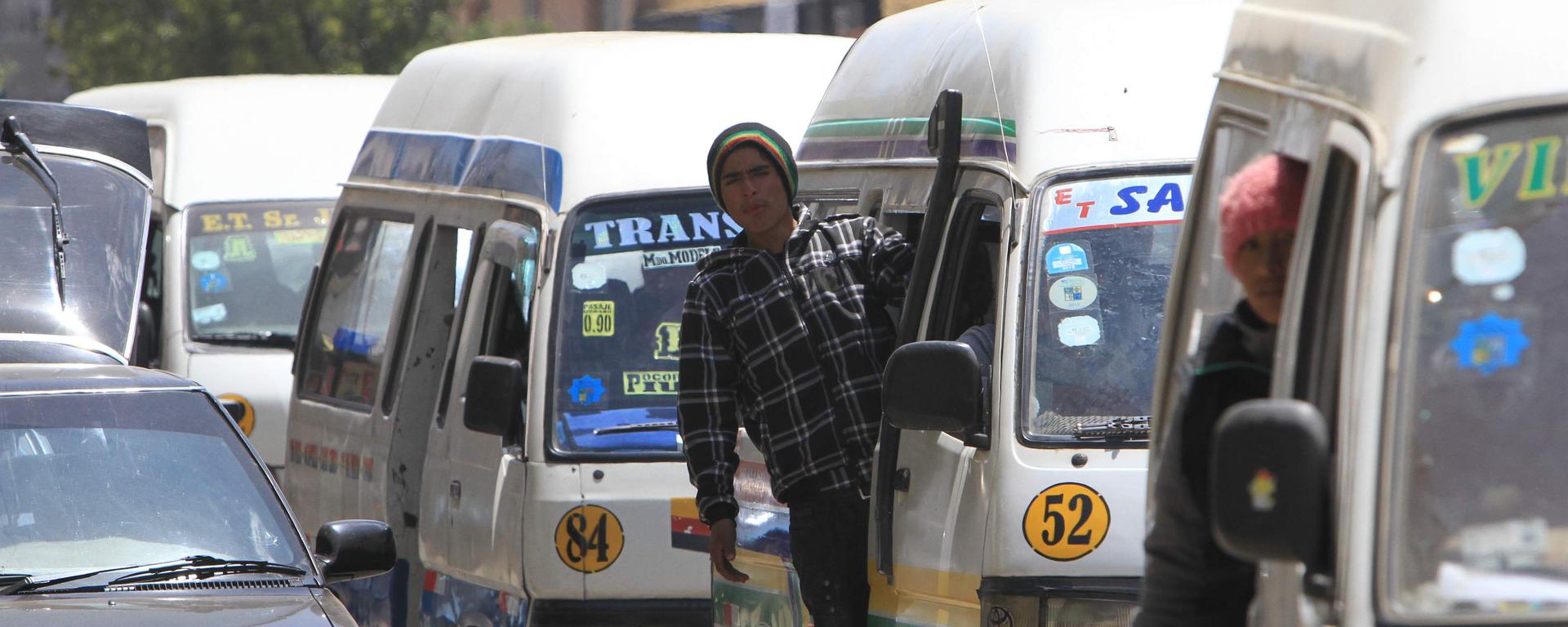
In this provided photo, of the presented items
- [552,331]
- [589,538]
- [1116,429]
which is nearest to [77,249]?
[552,331]

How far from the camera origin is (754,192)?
211 inches

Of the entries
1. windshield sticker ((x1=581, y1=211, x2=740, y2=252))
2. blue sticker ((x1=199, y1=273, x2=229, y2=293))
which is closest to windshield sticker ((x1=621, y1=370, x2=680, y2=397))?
windshield sticker ((x1=581, y1=211, x2=740, y2=252))

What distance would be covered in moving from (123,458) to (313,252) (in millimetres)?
6947

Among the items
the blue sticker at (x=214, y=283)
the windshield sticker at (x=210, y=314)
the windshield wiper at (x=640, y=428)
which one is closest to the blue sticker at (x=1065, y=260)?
the windshield wiper at (x=640, y=428)

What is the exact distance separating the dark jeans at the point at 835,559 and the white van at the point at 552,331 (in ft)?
5.11

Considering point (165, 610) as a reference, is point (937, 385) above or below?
above

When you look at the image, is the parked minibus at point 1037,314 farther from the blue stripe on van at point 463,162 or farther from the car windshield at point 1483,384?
the blue stripe on van at point 463,162

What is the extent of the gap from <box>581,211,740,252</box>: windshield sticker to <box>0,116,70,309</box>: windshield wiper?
2359 millimetres

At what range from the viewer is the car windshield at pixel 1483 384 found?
2.59m

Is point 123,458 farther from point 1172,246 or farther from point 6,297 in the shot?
point 6,297

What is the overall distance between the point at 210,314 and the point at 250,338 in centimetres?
27

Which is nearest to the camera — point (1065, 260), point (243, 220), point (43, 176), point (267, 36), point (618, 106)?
point (1065, 260)

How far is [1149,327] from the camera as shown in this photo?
468 cm

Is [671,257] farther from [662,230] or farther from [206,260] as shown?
[206,260]
